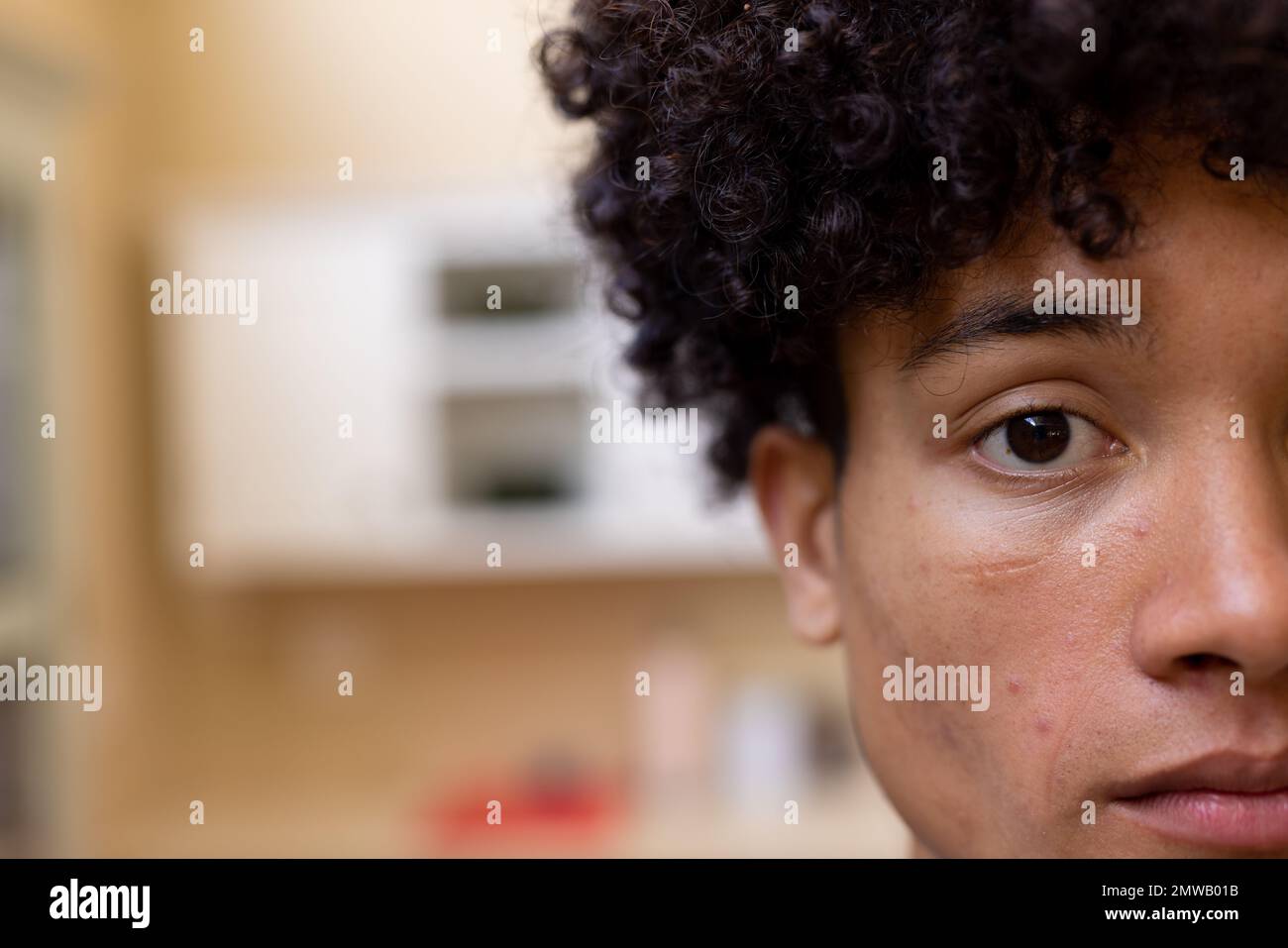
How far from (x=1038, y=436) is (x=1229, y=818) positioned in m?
0.20

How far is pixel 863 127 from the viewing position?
1.94 ft

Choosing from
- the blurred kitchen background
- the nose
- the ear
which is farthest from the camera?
the blurred kitchen background

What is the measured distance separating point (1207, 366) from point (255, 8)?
2.85 m

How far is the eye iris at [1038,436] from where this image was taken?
1.95 feet

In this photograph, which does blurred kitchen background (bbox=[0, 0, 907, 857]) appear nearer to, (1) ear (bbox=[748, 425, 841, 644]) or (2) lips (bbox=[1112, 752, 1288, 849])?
(1) ear (bbox=[748, 425, 841, 644])

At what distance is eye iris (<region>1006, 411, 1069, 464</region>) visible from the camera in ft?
1.95

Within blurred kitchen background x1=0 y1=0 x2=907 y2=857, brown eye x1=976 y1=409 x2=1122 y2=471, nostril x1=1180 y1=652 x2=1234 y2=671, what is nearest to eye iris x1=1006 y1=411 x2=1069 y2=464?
brown eye x1=976 y1=409 x2=1122 y2=471

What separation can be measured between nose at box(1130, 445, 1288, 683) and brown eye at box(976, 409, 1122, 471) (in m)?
0.05

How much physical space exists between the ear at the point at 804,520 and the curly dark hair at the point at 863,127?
0.04m

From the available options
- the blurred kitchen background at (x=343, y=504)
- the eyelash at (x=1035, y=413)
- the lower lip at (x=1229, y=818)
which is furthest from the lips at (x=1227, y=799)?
the blurred kitchen background at (x=343, y=504)

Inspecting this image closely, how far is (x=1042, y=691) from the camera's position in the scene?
58 centimetres

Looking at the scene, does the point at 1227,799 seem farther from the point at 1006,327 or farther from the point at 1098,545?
the point at 1006,327

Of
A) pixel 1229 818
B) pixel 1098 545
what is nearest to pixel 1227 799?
pixel 1229 818
